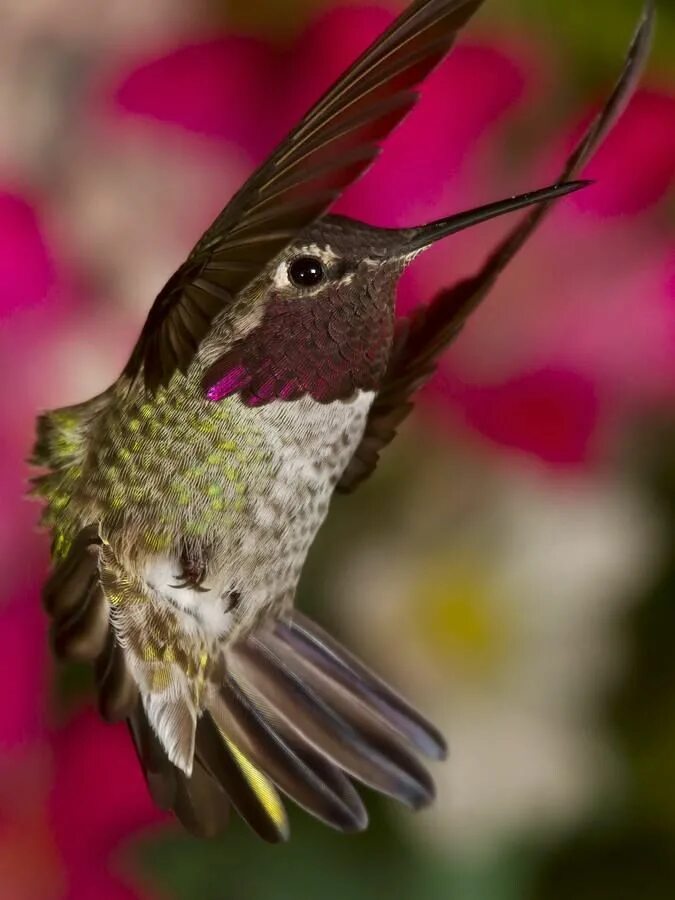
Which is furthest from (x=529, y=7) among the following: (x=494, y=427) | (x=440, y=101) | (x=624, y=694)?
(x=624, y=694)

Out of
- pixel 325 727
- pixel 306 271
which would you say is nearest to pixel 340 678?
pixel 325 727

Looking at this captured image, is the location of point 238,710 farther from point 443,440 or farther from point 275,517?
point 443,440

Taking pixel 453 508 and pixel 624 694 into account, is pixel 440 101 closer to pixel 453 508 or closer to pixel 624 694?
pixel 453 508

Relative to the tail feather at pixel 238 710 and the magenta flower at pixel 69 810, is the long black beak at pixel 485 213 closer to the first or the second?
the tail feather at pixel 238 710

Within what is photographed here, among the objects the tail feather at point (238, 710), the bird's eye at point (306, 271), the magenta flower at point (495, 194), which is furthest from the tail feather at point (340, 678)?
the magenta flower at point (495, 194)

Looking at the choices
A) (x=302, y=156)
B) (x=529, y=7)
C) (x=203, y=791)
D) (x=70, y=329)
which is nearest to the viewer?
(x=302, y=156)

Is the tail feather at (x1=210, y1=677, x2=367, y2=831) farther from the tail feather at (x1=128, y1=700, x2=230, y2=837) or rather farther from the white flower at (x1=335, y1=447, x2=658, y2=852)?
the white flower at (x1=335, y1=447, x2=658, y2=852)

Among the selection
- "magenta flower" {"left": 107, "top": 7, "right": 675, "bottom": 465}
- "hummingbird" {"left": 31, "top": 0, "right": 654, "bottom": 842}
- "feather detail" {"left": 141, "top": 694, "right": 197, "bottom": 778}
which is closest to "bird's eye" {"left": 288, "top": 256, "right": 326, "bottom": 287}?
"hummingbird" {"left": 31, "top": 0, "right": 654, "bottom": 842}

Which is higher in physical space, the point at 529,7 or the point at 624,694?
the point at 529,7
